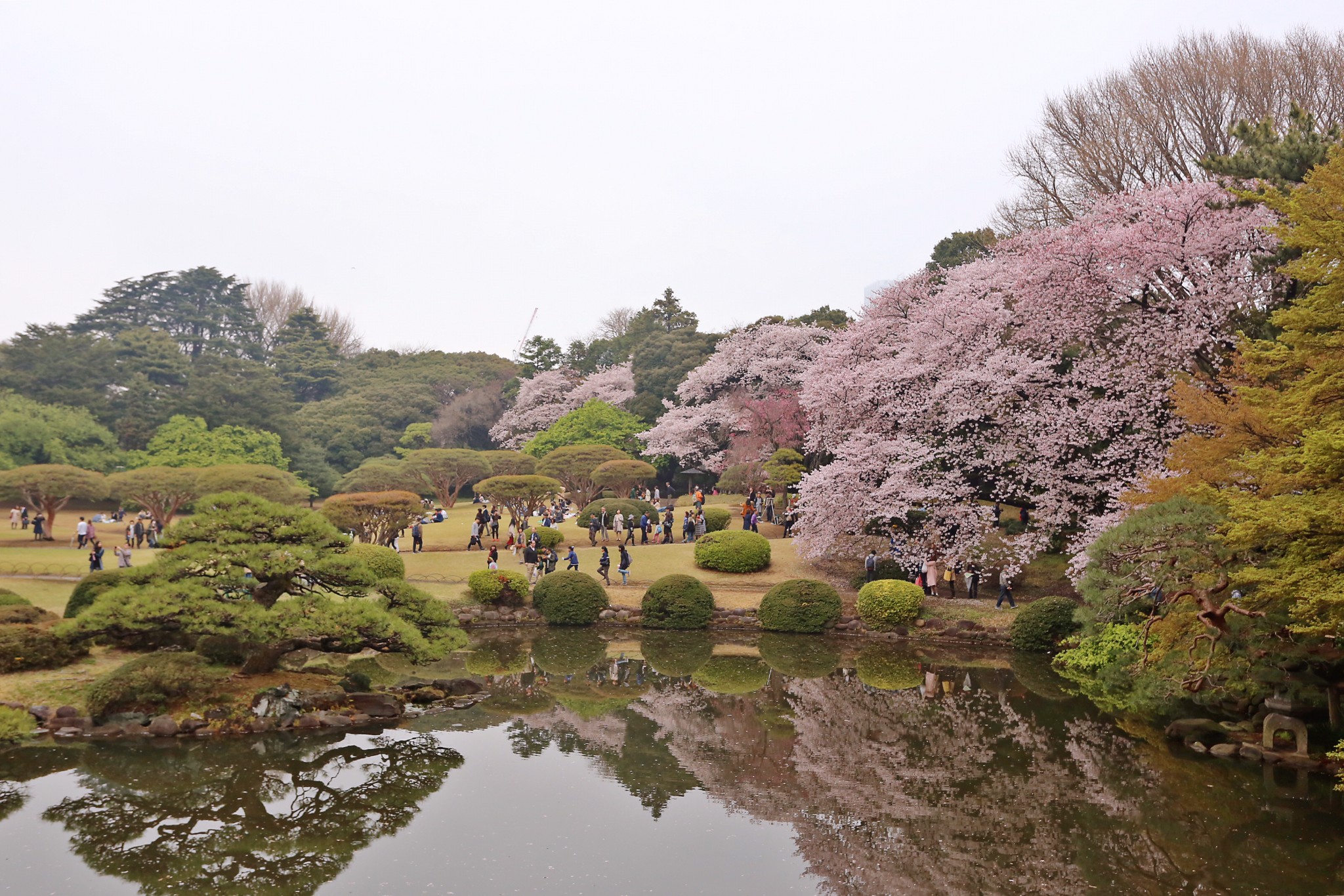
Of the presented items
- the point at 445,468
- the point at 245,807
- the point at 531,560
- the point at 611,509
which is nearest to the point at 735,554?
the point at 531,560

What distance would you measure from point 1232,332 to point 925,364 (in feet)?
25.3

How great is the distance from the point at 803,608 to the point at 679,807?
1349 centimetres

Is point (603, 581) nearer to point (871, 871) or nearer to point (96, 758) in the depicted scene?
point (96, 758)

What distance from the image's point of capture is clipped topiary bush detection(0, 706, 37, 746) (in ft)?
47.3

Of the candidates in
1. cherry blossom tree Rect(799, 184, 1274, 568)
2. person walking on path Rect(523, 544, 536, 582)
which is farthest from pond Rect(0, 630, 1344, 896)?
person walking on path Rect(523, 544, 536, 582)

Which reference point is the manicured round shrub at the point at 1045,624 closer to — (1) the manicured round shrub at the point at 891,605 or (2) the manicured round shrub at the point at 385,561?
(1) the manicured round shrub at the point at 891,605

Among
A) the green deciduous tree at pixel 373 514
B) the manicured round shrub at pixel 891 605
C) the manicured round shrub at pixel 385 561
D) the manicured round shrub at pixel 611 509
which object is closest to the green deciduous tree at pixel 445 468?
the manicured round shrub at pixel 611 509

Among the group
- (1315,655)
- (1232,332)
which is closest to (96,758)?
(1315,655)

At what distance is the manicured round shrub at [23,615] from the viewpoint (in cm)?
1895

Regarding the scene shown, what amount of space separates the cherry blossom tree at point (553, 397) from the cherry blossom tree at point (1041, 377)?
31806mm

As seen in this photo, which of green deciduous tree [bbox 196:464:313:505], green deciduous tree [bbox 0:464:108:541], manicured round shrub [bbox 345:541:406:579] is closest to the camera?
manicured round shrub [bbox 345:541:406:579]

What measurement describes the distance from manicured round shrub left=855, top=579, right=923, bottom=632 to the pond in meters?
6.29

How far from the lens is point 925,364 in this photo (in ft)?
87.2

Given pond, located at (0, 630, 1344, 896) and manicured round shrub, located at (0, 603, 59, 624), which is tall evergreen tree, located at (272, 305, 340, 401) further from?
pond, located at (0, 630, 1344, 896)
